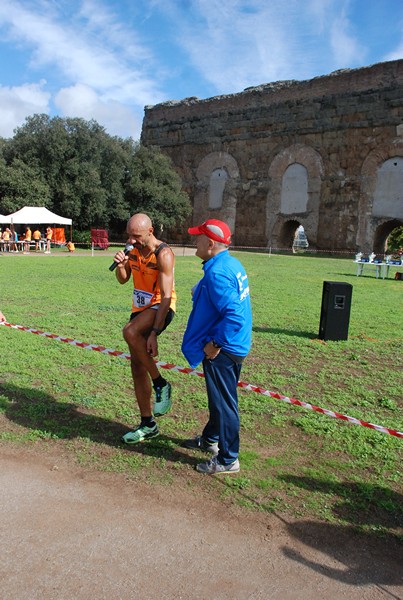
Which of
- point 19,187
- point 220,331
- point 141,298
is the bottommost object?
point 220,331

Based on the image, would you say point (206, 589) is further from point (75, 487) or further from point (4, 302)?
point (4, 302)

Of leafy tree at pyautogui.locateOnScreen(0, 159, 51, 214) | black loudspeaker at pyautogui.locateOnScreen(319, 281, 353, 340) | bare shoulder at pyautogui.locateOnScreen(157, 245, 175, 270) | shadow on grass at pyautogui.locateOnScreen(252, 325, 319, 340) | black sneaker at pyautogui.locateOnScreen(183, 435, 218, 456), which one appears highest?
leafy tree at pyautogui.locateOnScreen(0, 159, 51, 214)

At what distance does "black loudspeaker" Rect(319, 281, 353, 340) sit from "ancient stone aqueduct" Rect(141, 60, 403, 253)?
23.9 m

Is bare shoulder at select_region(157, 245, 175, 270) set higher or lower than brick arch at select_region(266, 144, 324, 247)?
lower

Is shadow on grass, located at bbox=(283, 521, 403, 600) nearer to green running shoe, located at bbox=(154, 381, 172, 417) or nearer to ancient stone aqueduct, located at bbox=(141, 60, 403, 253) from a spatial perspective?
green running shoe, located at bbox=(154, 381, 172, 417)

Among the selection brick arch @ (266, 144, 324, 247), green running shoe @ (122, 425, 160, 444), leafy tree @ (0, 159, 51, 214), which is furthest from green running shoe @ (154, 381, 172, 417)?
brick arch @ (266, 144, 324, 247)

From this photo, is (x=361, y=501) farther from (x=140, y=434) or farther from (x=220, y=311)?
(x=140, y=434)

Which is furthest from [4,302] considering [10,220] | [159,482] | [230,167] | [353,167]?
[230,167]

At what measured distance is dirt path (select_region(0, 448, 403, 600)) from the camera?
2.16 m

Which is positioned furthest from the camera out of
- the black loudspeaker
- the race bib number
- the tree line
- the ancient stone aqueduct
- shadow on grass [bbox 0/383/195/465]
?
the ancient stone aqueduct

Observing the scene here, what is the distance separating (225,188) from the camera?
34.9 metres

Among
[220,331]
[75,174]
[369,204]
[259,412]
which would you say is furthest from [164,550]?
[369,204]

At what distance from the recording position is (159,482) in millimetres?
3053

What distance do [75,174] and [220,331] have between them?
1112 inches
